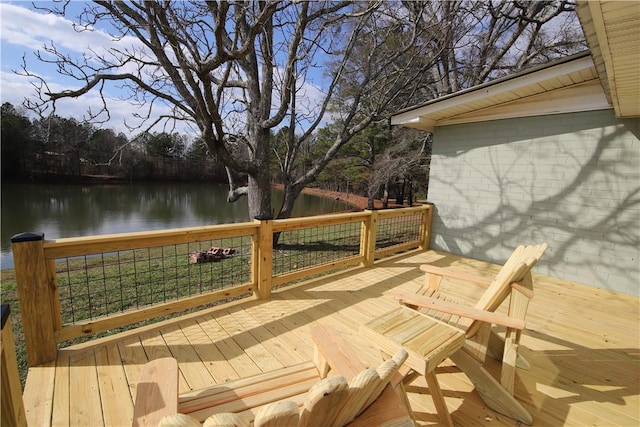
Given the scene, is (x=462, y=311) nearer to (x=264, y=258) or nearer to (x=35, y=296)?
(x=264, y=258)

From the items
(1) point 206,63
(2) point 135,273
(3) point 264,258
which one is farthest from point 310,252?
(2) point 135,273

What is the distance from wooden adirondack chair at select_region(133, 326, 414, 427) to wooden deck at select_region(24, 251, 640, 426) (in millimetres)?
875

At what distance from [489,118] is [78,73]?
6.91 metres

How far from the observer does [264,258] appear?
10.8ft

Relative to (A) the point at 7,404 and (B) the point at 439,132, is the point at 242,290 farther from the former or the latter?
(B) the point at 439,132

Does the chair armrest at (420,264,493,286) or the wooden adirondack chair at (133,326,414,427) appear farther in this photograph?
the chair armrest at (420,264,493,286)

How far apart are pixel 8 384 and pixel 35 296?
127cm

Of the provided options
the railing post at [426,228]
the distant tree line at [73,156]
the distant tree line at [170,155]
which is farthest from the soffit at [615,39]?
the distant tree line at [73,156]

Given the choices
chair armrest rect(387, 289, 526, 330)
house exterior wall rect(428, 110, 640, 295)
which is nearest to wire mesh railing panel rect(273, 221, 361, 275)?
house exterior wall rect(428, 110, 640, 295)

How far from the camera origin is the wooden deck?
185 cm

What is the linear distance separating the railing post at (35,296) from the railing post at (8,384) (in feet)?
3.33

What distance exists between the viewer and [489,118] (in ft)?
16.4

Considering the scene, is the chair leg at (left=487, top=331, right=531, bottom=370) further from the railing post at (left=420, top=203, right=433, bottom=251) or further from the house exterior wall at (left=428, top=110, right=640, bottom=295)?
the railing post at (left=420, top=203, right=433, bottom=251)

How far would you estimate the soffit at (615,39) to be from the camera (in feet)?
5.42
